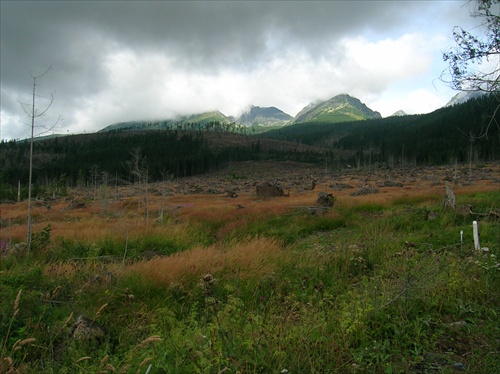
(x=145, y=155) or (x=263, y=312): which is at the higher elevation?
(x=145, y=155)

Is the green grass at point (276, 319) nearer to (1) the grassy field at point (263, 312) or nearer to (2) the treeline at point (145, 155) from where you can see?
(1) the grassy field at point (263, 312)

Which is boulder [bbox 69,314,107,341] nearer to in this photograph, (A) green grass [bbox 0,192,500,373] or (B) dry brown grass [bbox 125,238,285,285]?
(A) green grass [bbox 0,192,500,373]

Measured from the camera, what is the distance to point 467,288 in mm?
4168

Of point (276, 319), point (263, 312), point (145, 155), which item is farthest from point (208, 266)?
point (145, 155)

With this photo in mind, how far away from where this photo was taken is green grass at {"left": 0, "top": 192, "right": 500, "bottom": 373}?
8.87 ft

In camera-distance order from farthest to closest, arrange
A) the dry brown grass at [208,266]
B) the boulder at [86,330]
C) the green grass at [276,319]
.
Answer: the dry brown grass at [208,266], the boulder at [86,330], the green grass at [276,319]

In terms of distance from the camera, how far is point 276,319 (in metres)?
3.51

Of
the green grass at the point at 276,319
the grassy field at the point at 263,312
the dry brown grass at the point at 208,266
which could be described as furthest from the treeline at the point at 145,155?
the green grass at the point at 276,319

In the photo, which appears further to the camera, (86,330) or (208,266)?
(208,266)

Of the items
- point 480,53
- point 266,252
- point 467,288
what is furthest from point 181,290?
point 480,53

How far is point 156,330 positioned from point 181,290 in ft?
4.17

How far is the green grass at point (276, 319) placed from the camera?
8.87ft

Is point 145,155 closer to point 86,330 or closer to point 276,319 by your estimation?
point 86,330

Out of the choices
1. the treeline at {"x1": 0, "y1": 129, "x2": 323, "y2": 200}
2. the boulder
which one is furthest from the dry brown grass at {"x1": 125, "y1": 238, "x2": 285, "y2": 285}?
the treeline at {"x1": 0, "y1": 129, "x2": 323, "y2": 200}
